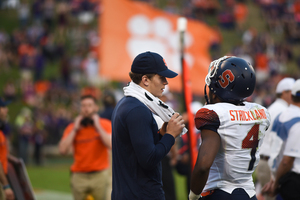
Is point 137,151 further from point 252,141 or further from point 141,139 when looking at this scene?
point 252,141

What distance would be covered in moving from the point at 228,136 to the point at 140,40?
8537 millimetres

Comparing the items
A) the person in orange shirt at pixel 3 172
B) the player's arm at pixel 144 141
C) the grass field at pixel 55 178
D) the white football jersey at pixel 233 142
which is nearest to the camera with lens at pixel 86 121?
the person in orange shirt at pixel 3 172

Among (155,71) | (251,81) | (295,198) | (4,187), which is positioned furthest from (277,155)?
(4,187)

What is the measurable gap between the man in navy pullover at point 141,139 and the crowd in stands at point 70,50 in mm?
13625

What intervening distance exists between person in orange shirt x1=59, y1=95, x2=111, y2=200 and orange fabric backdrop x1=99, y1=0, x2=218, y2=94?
4.46 meters

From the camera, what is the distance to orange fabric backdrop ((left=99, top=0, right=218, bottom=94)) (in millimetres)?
10812

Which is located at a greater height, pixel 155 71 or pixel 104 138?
pixel 155 71

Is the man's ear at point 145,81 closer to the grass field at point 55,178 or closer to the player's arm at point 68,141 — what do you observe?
the player's arm at point 68,141

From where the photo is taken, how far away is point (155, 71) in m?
3.26

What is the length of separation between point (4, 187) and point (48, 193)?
518cm

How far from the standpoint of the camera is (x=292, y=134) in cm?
429

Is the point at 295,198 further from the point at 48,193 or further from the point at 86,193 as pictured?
the point at 48,193

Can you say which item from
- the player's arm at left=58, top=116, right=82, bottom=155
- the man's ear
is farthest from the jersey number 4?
the player's arm at left=58, top=116, right=82, bottom=155

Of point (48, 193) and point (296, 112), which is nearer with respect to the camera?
point (296, 112)
